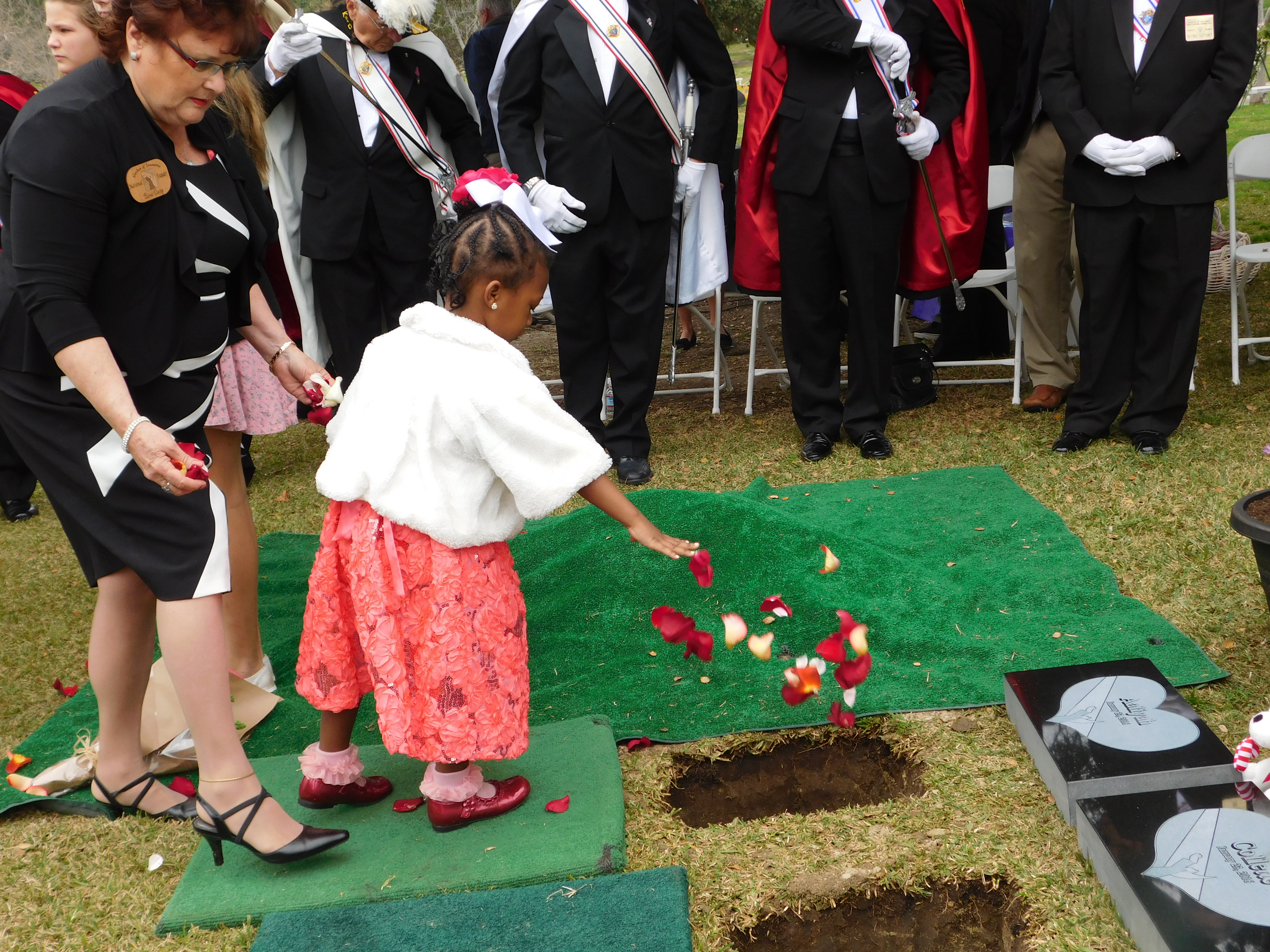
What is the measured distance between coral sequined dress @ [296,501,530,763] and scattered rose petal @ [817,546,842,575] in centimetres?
96

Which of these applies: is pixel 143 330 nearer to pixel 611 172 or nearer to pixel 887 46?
pixel 611 172

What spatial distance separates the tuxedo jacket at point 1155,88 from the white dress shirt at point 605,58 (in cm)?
169

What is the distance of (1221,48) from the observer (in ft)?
13.4

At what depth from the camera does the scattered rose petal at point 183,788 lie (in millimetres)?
2660

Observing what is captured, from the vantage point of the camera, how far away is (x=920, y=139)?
176 inches

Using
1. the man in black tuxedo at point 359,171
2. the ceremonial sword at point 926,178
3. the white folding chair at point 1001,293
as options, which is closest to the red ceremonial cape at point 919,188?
the ceremonial sword at point 926,178

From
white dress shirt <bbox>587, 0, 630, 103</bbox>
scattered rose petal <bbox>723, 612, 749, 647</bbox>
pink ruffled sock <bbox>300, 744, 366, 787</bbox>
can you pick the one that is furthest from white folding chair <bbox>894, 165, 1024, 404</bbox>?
Result: pink ruffled sock <bbox>300, 744, 366, 787</bbox>

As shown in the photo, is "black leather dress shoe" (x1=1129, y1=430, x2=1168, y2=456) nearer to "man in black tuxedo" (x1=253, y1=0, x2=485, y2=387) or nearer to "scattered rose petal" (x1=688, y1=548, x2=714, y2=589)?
"scattered rose petal" (x1=688, y1=548, x2=714, y2=589)

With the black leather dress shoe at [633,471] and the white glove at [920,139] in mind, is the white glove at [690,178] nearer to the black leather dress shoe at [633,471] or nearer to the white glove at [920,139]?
the white glove at [920,139]

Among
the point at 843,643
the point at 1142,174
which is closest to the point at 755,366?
the point at 1142,174

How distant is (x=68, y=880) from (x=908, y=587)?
2.33 meters

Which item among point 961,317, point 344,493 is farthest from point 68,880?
point 961,317

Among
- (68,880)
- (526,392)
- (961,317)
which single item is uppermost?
(526,392)

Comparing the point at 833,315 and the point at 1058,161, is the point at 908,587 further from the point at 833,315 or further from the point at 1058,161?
the point at 1058,161
